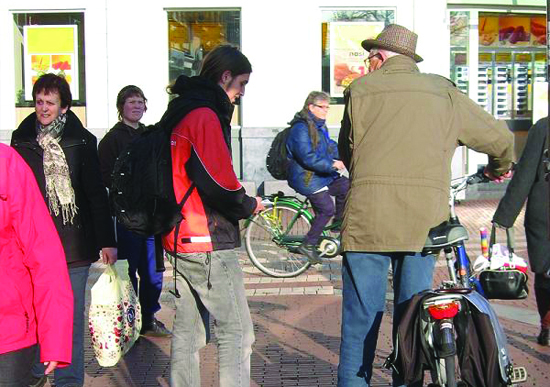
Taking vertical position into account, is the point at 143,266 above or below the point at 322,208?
below

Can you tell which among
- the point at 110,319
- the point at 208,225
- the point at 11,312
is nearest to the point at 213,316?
the point at 208,225

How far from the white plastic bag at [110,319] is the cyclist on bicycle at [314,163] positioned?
4321mm

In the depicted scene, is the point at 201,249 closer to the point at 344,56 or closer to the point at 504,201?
the point at 504,201

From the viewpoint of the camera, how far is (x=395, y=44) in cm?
448

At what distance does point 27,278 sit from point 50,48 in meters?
13.4

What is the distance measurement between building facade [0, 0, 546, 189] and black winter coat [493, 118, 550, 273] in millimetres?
9570

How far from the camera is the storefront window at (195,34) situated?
16188 millimetres

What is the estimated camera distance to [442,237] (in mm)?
4383

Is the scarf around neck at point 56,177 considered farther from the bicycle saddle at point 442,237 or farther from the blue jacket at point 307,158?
the blue jacket at point 307,158

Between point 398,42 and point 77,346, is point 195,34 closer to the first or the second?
point 77,346

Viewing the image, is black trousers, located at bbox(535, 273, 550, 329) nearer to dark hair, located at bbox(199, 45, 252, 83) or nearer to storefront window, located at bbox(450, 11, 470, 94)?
dark hair, located at bbox(199, 45, 252, 83)

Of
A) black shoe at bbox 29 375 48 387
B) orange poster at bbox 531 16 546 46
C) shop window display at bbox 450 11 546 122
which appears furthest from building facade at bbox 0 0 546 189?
black shoe at bbox 29 375 48 387

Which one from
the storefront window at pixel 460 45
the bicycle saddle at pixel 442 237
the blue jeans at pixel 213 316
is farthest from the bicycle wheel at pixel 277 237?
the storefront window at pixel 460 45

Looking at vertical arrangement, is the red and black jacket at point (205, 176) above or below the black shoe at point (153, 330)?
above
